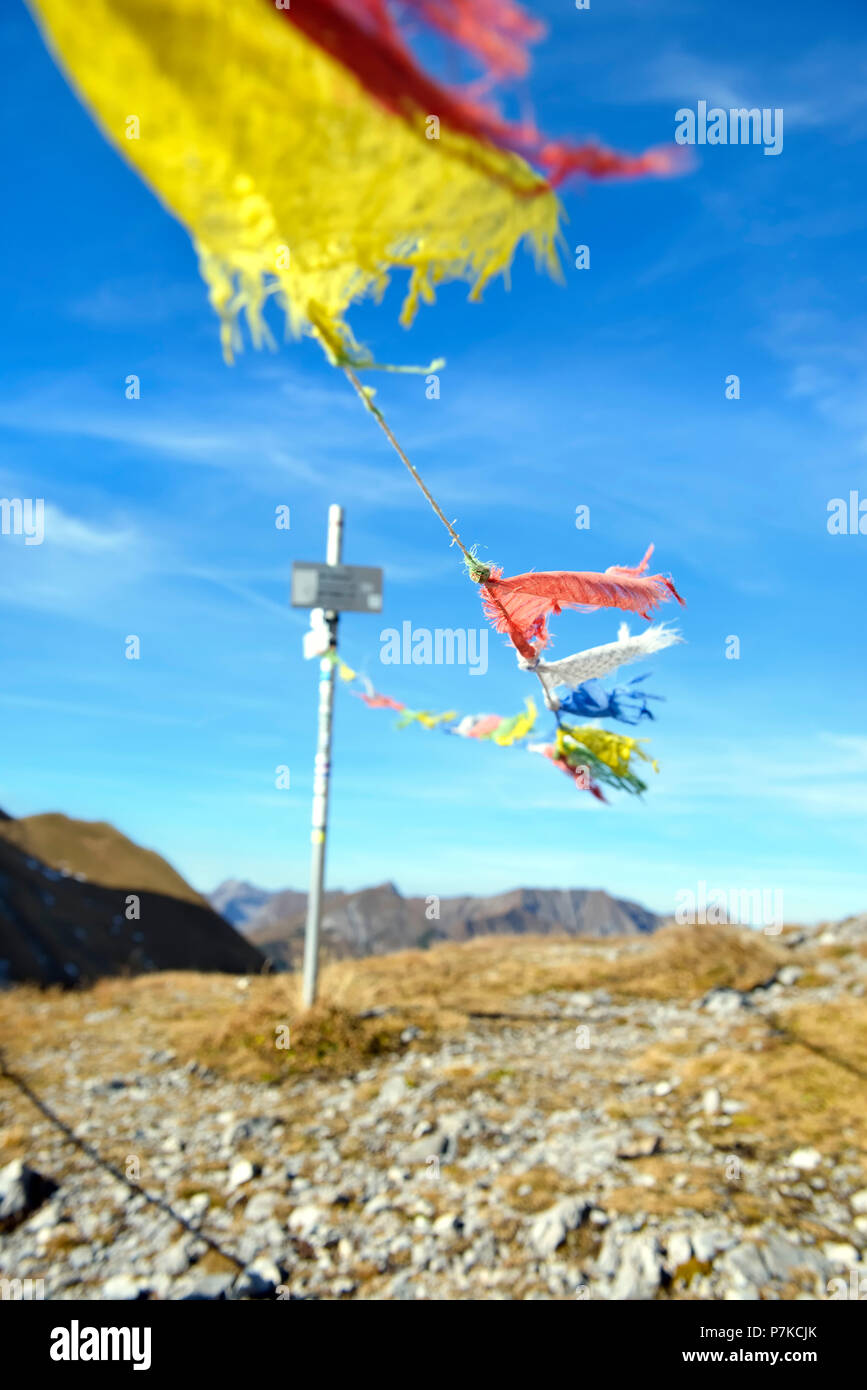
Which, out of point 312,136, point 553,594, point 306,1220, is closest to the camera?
point 312,136

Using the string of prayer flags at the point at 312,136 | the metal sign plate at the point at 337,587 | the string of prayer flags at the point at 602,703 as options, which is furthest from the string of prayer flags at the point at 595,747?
the metal sign plate at the point at 337,587

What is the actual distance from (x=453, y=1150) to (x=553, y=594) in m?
4.45

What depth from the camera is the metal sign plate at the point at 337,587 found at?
8.04 m

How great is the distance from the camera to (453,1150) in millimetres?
5430

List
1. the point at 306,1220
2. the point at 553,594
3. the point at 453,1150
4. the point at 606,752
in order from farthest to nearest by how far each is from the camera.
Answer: the point at 453,1150 < the point at 306,1220 < the point at 606,752 < the point at 553,594

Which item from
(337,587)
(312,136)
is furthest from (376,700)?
(312,136)

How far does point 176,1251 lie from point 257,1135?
4.95 ft

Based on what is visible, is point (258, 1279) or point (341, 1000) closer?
point (258, 1279)

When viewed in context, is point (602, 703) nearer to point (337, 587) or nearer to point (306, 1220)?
point (306, 1220)

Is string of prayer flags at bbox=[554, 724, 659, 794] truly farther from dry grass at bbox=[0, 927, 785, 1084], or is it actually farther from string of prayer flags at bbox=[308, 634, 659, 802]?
dry grass at bbox=[0, 927, 785, 1084]

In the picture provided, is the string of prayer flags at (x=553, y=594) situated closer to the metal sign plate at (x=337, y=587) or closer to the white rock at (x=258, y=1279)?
the white rock at (x=258, y=1279)

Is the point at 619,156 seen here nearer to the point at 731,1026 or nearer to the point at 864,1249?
the point at 864,1249

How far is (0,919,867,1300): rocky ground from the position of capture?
4117 millimetres

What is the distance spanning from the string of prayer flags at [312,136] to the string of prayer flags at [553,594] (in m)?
1.41
